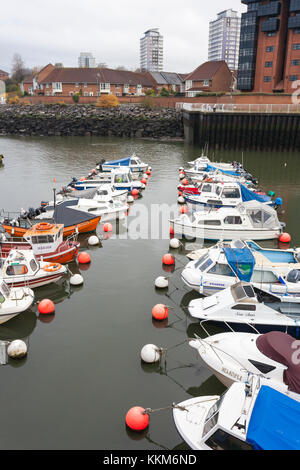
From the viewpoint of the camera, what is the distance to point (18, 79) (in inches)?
5605

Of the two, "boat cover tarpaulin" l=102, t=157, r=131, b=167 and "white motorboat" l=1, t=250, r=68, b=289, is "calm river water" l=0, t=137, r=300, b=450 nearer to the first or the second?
"white motorboat" l=1, t=250, r=68, b=289

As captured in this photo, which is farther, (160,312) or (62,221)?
(62,221)

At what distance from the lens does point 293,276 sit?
45.3 feet

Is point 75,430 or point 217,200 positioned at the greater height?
point 217,200

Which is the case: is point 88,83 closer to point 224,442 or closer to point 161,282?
point 161,282

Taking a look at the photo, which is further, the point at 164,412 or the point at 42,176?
the point at 42,176

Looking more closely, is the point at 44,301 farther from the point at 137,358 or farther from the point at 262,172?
the point at 262,172

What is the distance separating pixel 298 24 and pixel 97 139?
145ft

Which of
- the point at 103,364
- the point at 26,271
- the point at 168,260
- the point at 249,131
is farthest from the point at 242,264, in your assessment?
the point at 249,131

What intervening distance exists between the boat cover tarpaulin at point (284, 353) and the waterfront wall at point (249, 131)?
50237 millimetres

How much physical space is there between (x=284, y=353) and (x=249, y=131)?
5192 cm

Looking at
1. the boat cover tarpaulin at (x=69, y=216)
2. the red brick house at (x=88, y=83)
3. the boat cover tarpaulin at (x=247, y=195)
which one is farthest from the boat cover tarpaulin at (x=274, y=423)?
the red brick house at (x=88, y=83)

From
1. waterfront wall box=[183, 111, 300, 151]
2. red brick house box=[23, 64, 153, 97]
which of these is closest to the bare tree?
red brick house box=[23, 64, 153, 97]

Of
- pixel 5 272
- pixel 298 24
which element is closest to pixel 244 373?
pixel 5 272
